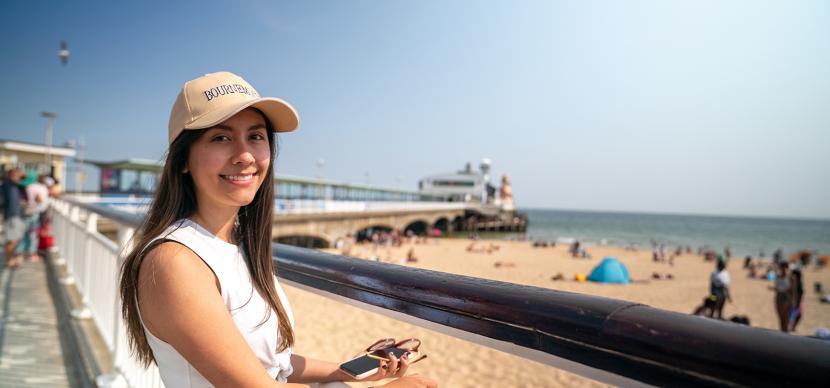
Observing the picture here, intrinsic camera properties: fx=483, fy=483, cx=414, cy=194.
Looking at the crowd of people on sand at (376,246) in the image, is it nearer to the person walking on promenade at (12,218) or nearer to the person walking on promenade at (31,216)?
the person walking on promenade at (31,216)

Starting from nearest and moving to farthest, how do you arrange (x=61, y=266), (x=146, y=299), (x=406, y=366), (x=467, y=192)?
(x=146, y=299)
(x=406, y=366)
(x=61, y=266)
(x=467, y=192)

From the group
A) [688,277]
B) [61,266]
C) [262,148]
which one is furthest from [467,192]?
[262,148]

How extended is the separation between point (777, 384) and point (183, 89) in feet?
4.52

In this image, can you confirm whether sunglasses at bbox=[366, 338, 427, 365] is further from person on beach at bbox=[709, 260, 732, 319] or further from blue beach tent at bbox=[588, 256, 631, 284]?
blue beach tent at bbox=[588, 256, 631, 284]

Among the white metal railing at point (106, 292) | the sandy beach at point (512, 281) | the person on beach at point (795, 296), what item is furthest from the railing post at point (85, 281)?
the person on beach at point (795, 296)

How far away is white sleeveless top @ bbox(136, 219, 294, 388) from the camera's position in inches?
45.1

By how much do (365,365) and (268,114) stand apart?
769mm

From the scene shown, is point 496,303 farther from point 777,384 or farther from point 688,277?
point 688,277

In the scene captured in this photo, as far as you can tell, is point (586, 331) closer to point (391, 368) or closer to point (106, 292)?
point (391, 368)

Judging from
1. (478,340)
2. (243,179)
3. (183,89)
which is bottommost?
(478,340)

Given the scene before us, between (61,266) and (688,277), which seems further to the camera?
(688,277)

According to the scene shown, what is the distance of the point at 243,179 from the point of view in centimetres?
138

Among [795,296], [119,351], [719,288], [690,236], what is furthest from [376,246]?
[690,236]

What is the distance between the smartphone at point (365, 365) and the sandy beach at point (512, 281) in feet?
0.82
